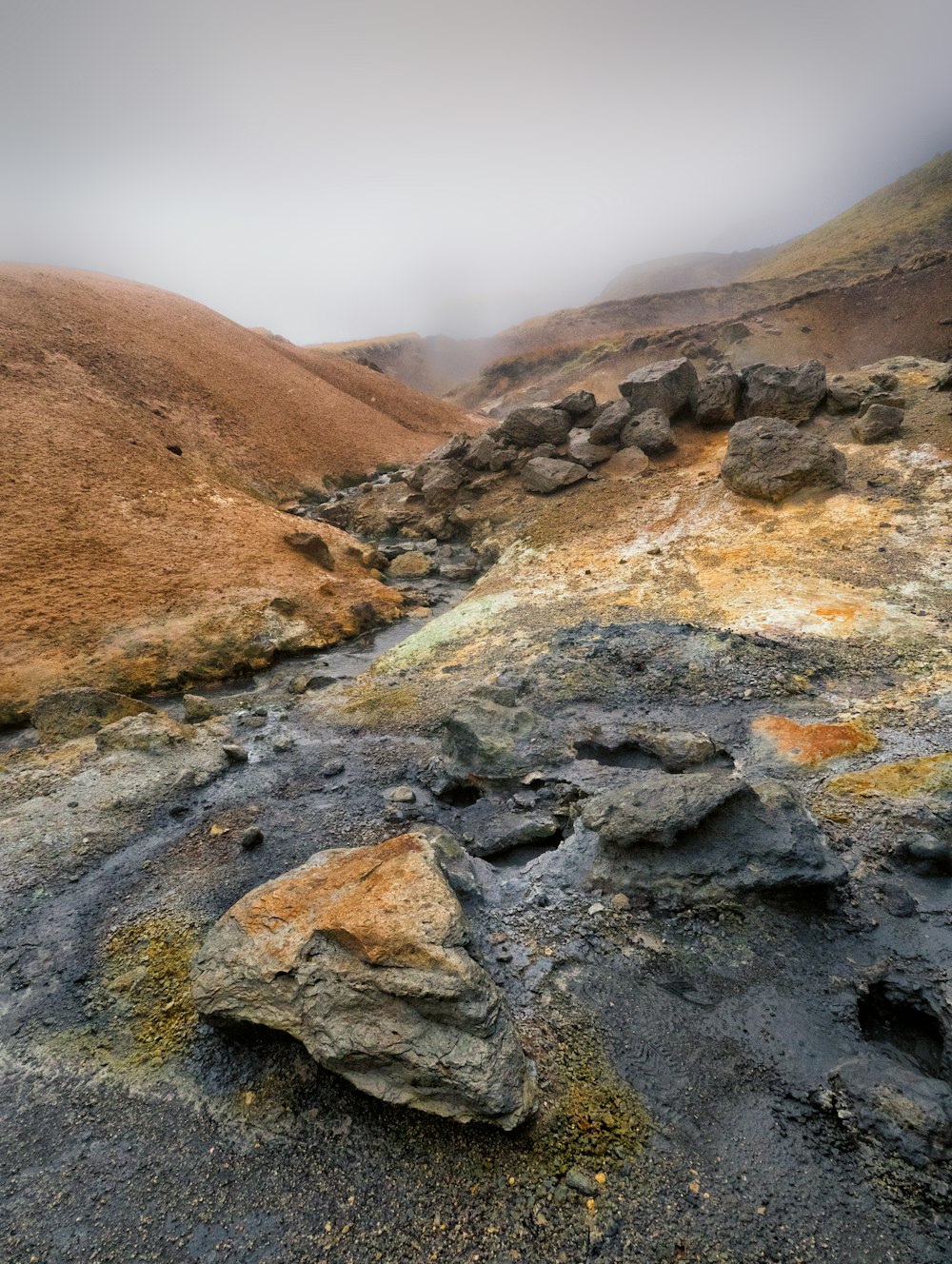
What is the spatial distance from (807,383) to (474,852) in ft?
48.8

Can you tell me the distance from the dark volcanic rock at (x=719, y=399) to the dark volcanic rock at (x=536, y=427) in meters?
3.73

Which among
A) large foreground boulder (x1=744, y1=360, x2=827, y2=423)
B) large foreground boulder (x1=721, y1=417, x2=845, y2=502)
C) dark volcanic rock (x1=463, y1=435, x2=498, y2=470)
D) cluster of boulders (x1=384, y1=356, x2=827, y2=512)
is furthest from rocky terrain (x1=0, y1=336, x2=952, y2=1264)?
dark volcanic rock (x1=463, y1=435, x2=498, y2=470)

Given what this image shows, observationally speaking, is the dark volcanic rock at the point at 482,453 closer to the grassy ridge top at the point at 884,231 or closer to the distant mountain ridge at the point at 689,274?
the grassy ridge top at the point at 884,231

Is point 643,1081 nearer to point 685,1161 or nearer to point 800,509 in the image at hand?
point 685,1161

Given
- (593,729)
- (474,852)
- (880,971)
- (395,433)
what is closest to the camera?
(880,971)

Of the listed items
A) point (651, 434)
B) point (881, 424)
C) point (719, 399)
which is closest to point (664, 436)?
point (651, 434)

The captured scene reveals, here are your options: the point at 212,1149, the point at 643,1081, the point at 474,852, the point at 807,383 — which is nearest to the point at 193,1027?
the point at 212,1149

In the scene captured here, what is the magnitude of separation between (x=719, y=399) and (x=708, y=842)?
14505 millimetres

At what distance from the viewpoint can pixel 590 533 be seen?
14.0 meters

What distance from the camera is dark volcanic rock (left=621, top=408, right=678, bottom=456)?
16156 millimetres

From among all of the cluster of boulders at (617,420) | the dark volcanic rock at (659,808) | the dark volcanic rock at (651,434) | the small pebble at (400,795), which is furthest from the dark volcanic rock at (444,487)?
the dark volcanic rock at (659,808)

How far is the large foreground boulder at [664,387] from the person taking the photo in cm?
1700

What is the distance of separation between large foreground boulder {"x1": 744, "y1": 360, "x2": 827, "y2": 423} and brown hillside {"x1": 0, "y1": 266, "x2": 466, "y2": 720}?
1089 cm

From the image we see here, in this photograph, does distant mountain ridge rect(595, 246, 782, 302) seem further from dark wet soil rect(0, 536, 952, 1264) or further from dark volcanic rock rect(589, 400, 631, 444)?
dark wet soil rect(0, 536, 952, 1264)
